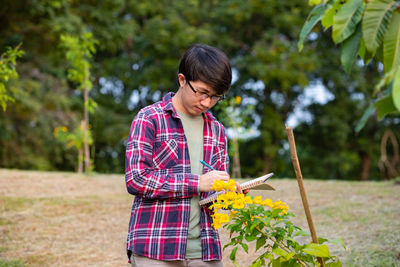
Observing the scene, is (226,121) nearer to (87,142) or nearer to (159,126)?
(87,142)

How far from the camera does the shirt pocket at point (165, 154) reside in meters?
1.76

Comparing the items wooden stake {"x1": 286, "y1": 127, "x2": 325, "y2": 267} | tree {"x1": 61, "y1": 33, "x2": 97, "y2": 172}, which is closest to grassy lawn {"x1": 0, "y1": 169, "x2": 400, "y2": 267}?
tree {"x1": 61, "y1": 33, "x2": 97, "y2": 172}

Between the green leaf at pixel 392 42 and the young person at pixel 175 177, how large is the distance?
0.73 m

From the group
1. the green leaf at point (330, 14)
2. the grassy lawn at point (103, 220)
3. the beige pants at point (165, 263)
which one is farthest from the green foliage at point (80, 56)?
the green leaf at point (330, 14)

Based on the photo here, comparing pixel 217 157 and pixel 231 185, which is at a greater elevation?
pixel 217 157

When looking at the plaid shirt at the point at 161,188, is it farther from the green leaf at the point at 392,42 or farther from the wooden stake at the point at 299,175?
the green leaf at the point at 392,42

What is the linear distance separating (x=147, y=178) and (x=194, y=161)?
26 centimetres

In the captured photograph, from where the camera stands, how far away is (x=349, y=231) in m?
3.92

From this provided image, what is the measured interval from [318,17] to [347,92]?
44.5 ft

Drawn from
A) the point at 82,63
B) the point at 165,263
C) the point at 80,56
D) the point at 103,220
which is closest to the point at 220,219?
the point at 165,263

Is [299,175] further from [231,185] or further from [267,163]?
[267,163]

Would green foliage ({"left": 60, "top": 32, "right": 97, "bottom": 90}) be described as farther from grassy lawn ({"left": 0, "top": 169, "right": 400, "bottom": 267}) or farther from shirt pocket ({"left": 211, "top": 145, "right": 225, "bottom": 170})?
shirt pocket ({"left": 211, "top": 145, "right": 225, "bottom": 170})

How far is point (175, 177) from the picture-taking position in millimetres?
1692

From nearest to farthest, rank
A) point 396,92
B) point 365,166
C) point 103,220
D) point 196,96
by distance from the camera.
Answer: point 396,92 < point 196,96 < point 103,220 < point 365,166
